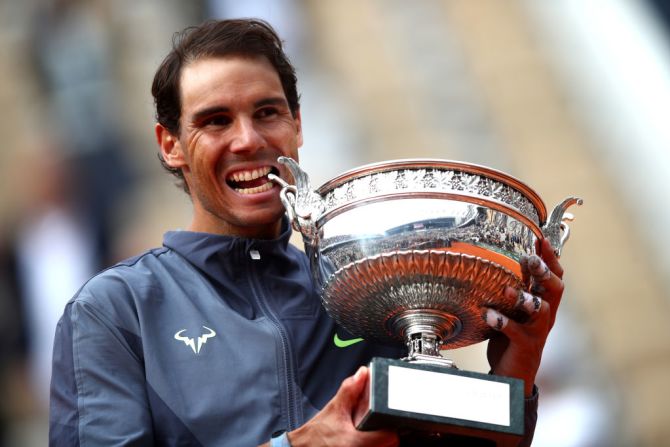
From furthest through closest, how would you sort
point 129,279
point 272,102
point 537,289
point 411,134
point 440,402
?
point 411,134 → point 272,102 → point 129,279 → point 537,289 → point 440,402

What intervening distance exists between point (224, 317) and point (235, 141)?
282 millimetres

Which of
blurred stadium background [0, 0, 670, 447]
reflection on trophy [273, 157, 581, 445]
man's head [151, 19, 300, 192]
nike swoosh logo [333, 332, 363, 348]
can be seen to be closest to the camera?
reflection on trophy [273, 157, 581, 445]

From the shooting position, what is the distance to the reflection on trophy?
4.69ft

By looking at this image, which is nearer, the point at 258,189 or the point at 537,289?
the point at 537,289

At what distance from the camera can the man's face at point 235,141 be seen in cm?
170

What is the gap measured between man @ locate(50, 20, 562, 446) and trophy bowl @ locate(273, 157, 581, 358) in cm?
5

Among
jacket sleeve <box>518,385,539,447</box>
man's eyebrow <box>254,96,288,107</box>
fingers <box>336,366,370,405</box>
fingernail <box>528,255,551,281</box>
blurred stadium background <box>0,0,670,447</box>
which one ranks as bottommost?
fingers <box>336,366,370,405</box>

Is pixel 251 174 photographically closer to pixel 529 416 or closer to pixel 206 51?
pixel 206 51

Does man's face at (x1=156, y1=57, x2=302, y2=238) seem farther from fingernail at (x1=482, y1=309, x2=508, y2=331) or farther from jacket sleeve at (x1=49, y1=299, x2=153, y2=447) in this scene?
fingernail at (x1=482, y1=309, x2=508, y2=331)

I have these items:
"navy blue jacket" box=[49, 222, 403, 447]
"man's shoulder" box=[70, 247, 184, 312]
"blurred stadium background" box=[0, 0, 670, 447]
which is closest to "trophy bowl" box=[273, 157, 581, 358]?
"navy blue jacket" box=[49, 222, 403, 447]

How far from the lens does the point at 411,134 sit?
14.9 feet

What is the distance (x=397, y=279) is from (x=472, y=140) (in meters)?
3.17

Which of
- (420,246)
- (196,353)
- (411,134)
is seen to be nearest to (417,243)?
(420,246)

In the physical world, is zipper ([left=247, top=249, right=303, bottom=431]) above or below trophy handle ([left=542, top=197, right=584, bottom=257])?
below
